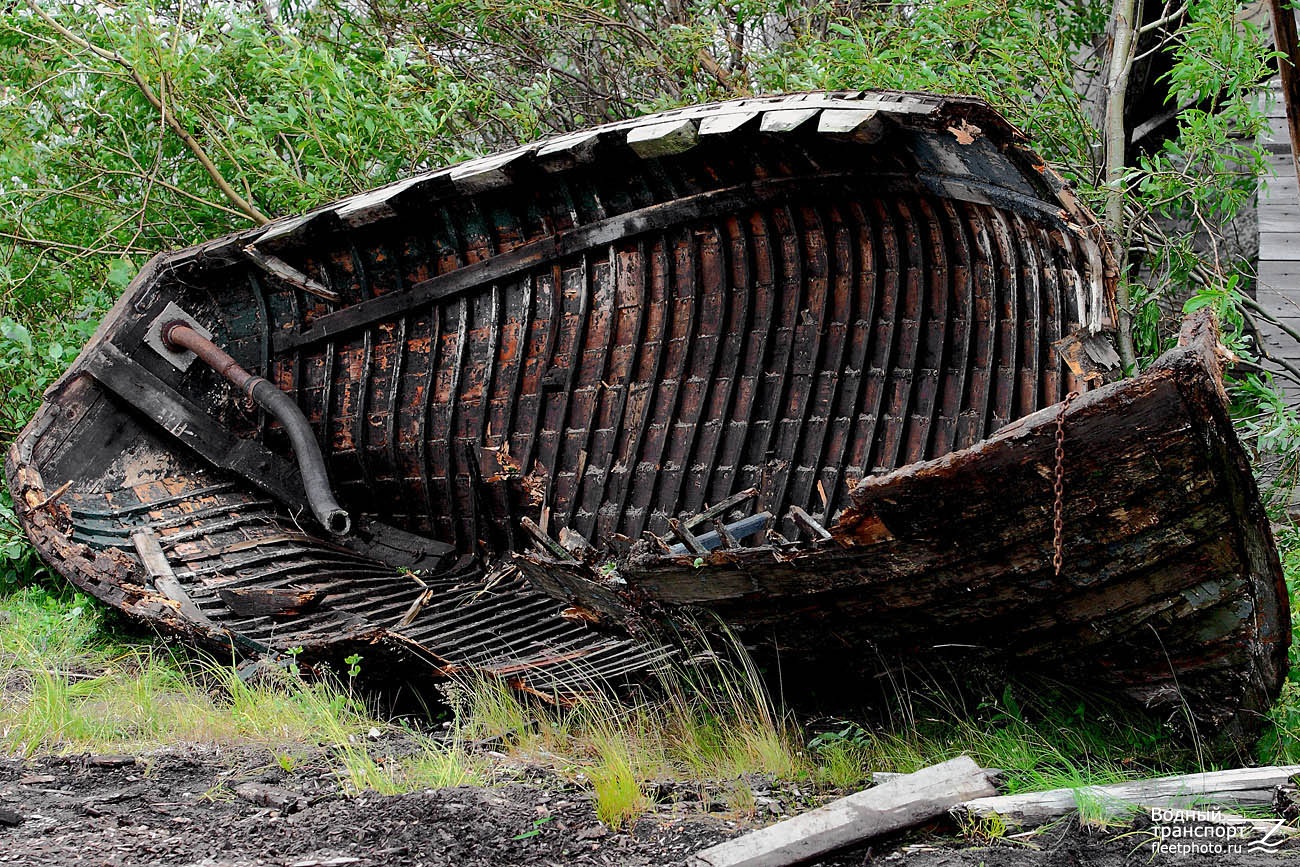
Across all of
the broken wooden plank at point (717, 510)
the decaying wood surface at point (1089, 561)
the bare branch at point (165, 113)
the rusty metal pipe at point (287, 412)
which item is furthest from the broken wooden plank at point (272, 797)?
the bare branch at point (165, 113)

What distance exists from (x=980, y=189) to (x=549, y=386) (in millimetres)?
2677

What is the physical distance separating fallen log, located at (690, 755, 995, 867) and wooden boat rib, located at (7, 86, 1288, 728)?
57cm

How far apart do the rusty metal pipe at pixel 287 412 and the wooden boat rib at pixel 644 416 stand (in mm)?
22

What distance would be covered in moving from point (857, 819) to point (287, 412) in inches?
177

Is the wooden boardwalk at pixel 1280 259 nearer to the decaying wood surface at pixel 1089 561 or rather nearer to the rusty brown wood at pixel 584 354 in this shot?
the rusty brown wood at pixel 584 354

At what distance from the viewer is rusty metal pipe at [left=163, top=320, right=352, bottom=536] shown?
6.16 m

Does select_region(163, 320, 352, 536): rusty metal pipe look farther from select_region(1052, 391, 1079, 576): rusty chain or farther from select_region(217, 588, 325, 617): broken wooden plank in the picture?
select_region(1052, 391, 1079, 576): rusty chain

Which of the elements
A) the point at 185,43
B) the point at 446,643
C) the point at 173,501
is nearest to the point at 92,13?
the point at 185,43

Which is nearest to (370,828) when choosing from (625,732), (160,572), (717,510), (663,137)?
(625,732)

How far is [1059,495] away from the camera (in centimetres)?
289

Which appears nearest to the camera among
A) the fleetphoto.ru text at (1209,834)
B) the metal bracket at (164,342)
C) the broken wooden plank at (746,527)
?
the fleetphoto.ru text at (1209,834)

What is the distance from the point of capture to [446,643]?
16.7 feet

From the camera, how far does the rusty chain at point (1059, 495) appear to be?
9.07 ft

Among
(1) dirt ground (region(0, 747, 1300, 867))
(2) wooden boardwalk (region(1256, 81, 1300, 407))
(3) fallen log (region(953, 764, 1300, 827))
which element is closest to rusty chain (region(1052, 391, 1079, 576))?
(3) fallen log (region(953, 764, 1300, 827))
